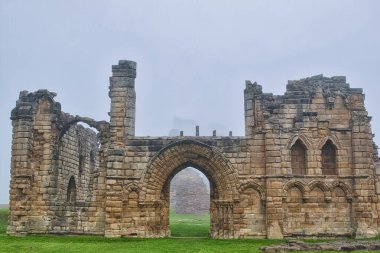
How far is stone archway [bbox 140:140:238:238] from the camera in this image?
19062 mm

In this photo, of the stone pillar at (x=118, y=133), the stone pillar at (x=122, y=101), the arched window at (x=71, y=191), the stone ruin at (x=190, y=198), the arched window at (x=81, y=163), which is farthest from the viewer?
the stone ruin at (x=190, y=198)

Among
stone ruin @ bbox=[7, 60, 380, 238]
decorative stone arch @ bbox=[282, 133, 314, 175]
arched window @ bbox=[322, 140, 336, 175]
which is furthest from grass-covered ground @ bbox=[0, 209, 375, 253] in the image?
arched window @ bbox=[322, 140, 336, 175]

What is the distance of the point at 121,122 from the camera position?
19750 mm

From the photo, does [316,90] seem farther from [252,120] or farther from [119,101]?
[119,101]

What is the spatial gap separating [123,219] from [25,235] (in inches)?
161

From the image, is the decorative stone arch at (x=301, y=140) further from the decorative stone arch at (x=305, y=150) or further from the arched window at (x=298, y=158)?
the arched window at (x=298, y=158)

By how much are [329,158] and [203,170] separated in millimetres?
5161

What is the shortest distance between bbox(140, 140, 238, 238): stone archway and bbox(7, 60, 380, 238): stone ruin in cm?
4

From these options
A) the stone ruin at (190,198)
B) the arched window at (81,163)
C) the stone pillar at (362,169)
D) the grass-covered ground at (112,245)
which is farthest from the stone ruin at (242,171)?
the stone ruin at (190,198)

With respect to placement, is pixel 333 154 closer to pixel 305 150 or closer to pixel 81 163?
pixel 305 150

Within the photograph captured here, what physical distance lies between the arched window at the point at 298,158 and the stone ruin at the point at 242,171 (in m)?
0.04

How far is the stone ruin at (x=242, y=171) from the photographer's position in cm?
1881

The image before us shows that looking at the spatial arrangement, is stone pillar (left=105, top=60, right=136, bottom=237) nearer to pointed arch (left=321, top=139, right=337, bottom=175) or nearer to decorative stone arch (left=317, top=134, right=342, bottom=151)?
decorative stone arch (left=317, top=134, right=342, bottom=151)

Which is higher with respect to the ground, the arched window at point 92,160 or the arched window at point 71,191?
the arched window at point 92,160
